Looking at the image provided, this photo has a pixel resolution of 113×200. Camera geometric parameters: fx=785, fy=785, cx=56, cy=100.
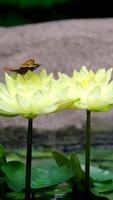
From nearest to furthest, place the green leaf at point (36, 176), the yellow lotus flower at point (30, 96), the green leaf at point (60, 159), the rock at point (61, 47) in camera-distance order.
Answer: the yellow lotus flower at point (30, 96) → the green leaf at point (36, 176) → the green leaf at point (60, 159) → the rock at point (61, 47)

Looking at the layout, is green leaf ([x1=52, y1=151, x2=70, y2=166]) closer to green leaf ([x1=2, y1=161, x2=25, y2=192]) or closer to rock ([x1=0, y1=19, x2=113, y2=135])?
green leaf ([x1=2, y1=161, x2=25, y2=192])

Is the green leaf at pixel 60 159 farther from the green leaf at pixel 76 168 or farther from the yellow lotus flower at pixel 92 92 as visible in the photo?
the yellow lotus flower at pixel 92 92

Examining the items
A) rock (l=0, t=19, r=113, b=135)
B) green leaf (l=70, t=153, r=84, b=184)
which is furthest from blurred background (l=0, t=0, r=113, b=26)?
green leaf (l=70, t=153, r=84, b=184)

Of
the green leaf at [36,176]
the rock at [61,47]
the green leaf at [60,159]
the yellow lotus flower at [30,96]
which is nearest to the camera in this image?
the yellow lotus flower at [30,96]

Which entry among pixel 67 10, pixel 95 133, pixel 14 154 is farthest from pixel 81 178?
pixel 67 10

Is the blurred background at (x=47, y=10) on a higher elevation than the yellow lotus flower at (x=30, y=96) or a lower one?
higher

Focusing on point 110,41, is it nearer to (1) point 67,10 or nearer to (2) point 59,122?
(2) point 59,122

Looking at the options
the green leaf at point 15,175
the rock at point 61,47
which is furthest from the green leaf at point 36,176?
the rock at point 61,47
